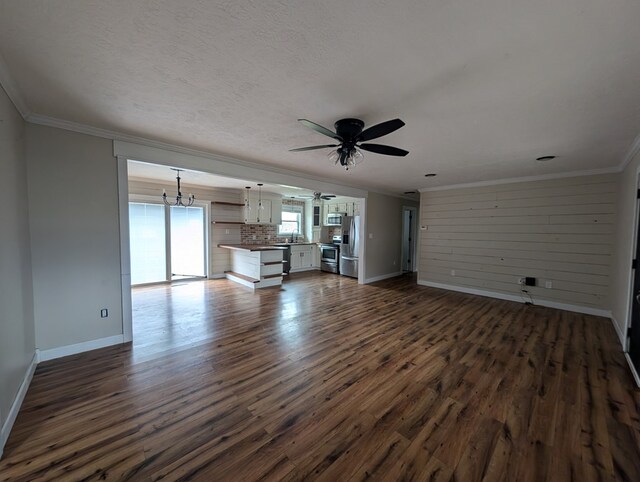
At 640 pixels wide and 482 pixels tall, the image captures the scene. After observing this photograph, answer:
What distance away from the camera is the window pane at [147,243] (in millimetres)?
5746

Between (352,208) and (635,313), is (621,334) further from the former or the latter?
(352,208)

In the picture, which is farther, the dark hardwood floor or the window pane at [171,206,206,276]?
the window pane at [171,206,206,276]

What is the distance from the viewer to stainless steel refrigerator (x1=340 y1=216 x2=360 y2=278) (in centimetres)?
707

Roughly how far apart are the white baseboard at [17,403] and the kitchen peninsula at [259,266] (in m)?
3.63

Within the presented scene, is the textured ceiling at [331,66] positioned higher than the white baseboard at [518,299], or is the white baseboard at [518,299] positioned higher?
the textured ceiling at [331,66]

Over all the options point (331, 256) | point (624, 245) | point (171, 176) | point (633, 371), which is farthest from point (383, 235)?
point (171, 176)

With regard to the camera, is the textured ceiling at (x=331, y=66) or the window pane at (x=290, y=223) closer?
the textured ceiling at (x=331, y=66)

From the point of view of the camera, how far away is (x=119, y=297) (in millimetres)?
3061

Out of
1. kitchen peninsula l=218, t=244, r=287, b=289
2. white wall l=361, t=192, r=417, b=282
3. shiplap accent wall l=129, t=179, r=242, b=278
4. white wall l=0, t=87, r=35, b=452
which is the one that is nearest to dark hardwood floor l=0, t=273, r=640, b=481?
white wall l=0, t=87, r=35, b=452

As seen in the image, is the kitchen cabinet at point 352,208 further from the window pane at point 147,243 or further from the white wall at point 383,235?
the window pane at point 147,243

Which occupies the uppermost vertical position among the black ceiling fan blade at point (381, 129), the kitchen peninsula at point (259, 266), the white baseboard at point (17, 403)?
the black ceiling fan blade at point (381, 129)

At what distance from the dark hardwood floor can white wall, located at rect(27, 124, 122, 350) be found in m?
0.43

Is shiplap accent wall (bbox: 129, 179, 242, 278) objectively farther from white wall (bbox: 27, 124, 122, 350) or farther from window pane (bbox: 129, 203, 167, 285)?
white wall (bbox: 27, 124, 122, 350)

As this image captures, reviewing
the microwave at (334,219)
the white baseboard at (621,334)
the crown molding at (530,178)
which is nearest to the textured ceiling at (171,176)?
the microwave at (334,219)
